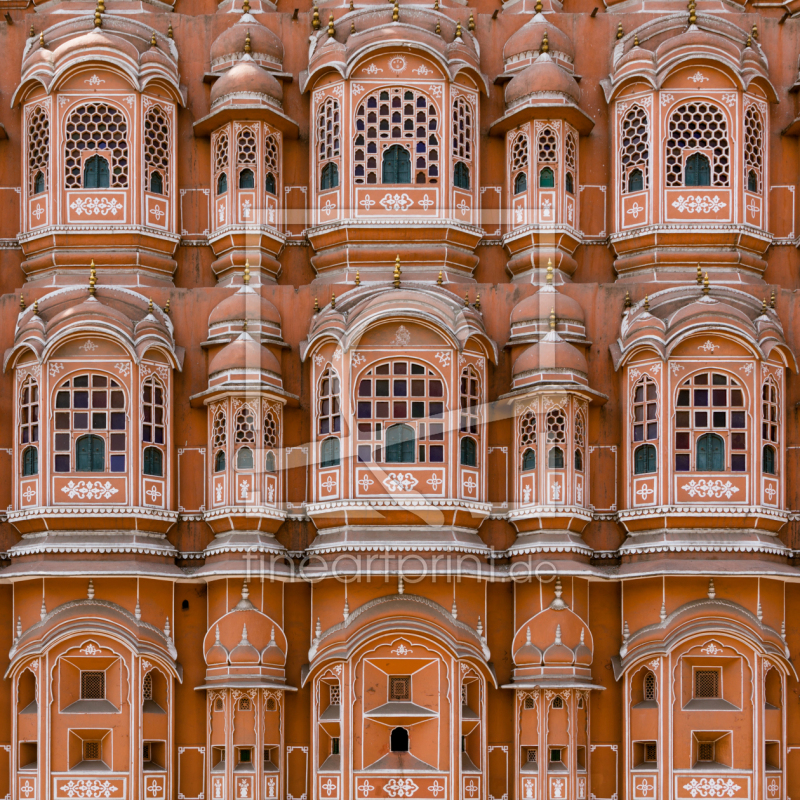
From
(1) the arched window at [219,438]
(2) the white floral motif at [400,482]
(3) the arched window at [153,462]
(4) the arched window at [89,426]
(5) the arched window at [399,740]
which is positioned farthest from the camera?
(1) the arched window at [219,438]

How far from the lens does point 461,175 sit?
1041 inches

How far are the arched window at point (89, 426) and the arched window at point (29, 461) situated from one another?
19.1 inches

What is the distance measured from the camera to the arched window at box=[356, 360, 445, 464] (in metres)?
24.5

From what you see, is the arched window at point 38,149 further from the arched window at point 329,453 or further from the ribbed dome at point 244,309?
the arched window at point 329,453

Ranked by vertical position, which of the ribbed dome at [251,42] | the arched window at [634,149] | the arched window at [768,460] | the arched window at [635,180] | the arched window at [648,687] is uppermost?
the ribbed dome at [251,42]

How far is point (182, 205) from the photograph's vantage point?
26891 mm

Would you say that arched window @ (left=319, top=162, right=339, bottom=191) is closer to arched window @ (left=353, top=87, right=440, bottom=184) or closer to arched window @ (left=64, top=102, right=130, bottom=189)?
arched window @ (left=353, top=87, right=440, bottom=184)

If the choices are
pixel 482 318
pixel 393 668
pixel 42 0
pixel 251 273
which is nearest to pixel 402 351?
pixel 482 318

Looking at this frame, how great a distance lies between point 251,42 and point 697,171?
8686 millimetres

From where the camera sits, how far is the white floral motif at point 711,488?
24.4 metres

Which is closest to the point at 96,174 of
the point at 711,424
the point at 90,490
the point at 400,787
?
the point at 90,490

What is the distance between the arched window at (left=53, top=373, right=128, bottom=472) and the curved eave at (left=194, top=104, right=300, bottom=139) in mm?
5299

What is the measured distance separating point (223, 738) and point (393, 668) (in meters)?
3.12

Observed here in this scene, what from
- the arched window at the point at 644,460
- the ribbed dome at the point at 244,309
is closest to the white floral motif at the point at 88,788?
the ribbed dome at the point at 244,309
